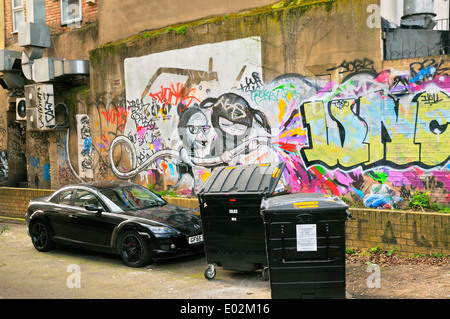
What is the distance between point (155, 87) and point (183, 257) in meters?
5.30

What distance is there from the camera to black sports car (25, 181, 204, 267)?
8102mm

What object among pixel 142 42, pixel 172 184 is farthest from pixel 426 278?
pixel 142 42

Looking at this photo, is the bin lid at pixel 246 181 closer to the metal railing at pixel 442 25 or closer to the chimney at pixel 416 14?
the chimney at pixel 416 14

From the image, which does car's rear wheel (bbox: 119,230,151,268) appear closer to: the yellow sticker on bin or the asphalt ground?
the asphalt ground

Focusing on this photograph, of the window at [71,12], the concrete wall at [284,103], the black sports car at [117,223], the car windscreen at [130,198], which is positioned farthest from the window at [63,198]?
the window at [71,12]

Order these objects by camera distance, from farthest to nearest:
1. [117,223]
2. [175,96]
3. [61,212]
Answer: [175,96], [61,212], [117,223]

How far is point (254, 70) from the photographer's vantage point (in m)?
10.6

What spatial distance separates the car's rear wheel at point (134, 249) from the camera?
8.09m

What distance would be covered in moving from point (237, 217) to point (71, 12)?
1080 cm

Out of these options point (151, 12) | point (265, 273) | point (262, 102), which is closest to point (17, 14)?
point (151, 12)

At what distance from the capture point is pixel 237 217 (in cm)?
707

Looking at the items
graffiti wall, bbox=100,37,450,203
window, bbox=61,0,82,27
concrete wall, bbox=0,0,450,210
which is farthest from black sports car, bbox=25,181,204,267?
window, bbox=61,0,82,27

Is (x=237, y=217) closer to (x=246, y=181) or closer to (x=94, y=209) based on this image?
(x=246, y=181)

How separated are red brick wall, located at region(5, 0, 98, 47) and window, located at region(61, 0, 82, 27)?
0.46ft
